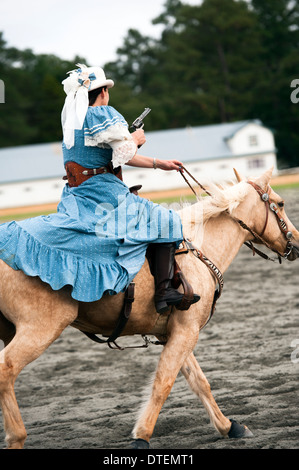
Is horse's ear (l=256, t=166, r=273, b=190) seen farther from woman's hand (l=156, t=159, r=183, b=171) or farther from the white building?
the white building

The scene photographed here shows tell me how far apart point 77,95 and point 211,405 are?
2497 mm

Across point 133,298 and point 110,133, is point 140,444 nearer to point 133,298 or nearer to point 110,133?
point 133,298

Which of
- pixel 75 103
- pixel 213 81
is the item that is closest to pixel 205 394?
pixel 75 103

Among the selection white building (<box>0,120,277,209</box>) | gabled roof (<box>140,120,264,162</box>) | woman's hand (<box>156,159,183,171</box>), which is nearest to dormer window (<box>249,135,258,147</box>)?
white building (<box>0,120,277,209</box>)

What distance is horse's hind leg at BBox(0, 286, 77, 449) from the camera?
4.07 m

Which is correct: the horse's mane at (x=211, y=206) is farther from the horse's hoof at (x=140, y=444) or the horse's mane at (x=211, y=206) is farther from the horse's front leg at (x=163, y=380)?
the horse's hoof at (x=140, y=444)

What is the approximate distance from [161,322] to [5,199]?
49.7 meters

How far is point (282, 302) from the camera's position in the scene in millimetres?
9336

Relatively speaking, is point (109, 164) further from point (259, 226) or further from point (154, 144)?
point (154, 144)

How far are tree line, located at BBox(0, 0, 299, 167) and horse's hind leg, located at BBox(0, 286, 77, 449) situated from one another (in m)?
56.9

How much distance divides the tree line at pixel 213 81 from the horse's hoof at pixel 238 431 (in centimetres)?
5644

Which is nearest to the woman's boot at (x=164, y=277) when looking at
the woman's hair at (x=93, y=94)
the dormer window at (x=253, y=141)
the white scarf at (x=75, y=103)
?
the white scarf at (x=75, y=103)

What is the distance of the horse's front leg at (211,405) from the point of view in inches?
193
